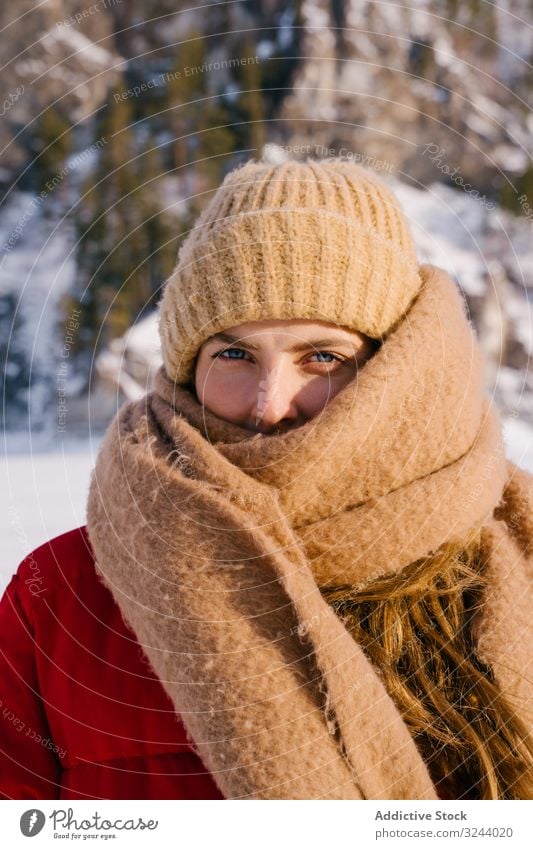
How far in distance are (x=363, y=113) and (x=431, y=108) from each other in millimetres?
1782

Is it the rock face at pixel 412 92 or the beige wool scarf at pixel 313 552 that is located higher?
the rock face at pixel 412 92

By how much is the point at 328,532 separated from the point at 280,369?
0.21 metres

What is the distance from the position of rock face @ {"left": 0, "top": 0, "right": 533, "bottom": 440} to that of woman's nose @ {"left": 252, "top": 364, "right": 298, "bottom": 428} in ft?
20.5

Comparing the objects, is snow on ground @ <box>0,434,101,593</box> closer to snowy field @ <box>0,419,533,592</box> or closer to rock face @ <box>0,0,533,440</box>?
snowy field @ <box>0,419,533,592</box>

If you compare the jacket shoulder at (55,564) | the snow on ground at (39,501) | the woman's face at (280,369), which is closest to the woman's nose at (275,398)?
the woman's face at (280,369)

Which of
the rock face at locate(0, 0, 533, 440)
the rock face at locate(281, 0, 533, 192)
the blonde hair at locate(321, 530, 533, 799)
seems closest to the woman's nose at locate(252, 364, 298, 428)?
the blonde hair at locate(321, 530, 533, 799)

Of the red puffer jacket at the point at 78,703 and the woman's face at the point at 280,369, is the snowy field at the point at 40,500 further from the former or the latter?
the woman's face at the point at 280,369

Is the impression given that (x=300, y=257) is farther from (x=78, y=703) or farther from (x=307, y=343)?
(x=78, y=703)

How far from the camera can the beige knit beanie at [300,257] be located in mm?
971

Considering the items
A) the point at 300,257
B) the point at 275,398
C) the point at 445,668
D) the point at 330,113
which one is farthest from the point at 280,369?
the point at 330,113

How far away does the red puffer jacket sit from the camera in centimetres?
96

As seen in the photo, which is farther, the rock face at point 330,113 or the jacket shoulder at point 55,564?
the rock face at point 330,113

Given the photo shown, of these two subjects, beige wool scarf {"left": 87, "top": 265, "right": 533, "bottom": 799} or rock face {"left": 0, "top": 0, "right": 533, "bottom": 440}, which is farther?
rock face {"left": 0, "top": 0, "right": 533, "bottom": 440}

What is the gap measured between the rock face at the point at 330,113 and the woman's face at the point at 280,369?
20.3 ft
